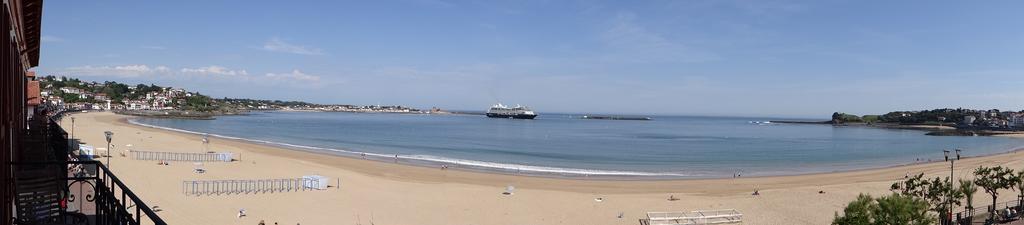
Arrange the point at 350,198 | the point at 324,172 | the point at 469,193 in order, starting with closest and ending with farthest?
the point at 350,198
the point at 469,193
the point at 324,172

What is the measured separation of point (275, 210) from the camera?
2198 centimetres

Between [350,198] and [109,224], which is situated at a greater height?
[109,224]

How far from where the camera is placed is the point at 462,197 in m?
26.9

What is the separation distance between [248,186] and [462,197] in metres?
9.15

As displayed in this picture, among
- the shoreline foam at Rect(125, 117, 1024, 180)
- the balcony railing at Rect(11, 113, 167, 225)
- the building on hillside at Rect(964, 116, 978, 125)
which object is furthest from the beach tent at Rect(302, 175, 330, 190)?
the building on hillside at Rect(964, 116, 978, 125)

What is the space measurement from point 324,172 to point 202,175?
661 centimetres

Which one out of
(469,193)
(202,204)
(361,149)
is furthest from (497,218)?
(361,149)

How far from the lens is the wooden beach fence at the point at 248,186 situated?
81.9 feet

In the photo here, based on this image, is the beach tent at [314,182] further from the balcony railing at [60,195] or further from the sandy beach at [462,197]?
the balcony railing at [60,195]

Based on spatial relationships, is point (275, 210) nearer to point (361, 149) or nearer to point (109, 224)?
point (109, 224)

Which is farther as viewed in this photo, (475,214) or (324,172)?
(324,172)

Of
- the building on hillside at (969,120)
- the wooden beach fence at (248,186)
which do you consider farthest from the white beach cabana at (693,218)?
the building on hillside at (969,120)

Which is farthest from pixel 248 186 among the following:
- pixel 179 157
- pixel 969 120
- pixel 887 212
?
pixel 969 120

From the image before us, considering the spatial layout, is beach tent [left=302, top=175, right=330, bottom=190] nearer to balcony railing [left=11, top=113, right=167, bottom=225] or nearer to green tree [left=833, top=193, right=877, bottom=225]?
balcony railing [left=11, top=113, right=167, bottom=225]
